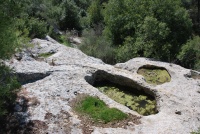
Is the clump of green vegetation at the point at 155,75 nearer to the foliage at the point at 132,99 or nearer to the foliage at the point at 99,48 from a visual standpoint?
the foliage at the point at 132,99

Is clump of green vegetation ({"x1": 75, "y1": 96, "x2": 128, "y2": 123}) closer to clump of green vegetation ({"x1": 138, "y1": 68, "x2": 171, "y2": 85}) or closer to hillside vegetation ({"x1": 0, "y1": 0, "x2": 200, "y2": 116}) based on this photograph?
clump of green vegetation ({"x1": 138, "y1": 68, "x2": 171, "y2": 85})

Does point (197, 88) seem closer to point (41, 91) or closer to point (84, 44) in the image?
point (41, 91)

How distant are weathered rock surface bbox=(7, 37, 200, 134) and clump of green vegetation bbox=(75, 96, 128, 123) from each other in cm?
53

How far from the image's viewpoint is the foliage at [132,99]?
802 inches

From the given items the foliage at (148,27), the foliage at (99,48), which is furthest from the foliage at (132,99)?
the foliage at (99,48)

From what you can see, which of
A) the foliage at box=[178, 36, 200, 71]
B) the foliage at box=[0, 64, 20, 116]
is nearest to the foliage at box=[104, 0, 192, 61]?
the foliage at box=[178, 36, 200, 71]

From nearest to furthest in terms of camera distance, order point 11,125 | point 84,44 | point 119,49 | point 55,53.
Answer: point 11,125 → point 55,53 → point 119,49 → point 84,44

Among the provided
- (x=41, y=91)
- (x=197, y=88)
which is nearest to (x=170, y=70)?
(x=197, y=88)

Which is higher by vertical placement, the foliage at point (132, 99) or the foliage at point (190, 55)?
the foliage at point (190, 55)

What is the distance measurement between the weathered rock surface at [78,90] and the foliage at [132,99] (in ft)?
1.84

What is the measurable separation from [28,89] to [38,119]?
3.12 m

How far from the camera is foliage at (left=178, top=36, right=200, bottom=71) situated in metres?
30.3

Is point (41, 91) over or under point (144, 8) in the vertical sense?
under

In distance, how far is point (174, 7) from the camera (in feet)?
105
